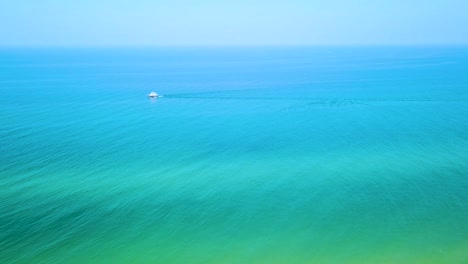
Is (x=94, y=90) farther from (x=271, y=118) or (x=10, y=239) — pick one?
(x=10, y=239)

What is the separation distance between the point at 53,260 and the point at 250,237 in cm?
868

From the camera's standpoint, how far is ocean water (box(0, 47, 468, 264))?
16016 millimetres

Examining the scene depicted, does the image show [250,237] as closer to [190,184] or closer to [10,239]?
[190,184]

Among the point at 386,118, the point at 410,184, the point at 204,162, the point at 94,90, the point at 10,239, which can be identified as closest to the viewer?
the point at 10,239

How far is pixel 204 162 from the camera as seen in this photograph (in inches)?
1017

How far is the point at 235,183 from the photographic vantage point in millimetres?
22500

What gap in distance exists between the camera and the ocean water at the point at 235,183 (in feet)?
52.5

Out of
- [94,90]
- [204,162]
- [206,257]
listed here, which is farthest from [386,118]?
[94,90]

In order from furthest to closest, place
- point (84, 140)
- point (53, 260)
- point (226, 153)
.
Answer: point (84, 140) < point (226, 153) < point (53, 260)

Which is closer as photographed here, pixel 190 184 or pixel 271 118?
pixel 190 184

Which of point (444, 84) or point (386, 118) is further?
point (444, 84)

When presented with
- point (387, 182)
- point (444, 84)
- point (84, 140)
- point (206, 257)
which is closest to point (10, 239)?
point (206, 257)

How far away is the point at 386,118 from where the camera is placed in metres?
38.0

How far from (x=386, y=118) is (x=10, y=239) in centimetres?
3498
